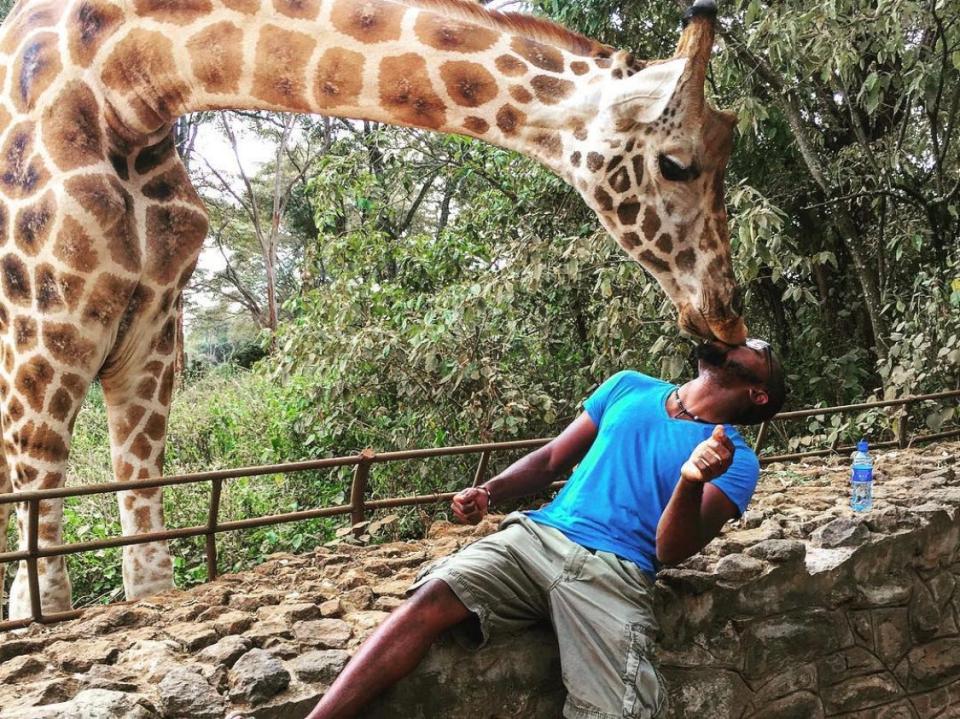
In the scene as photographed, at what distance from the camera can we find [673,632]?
2.84 metres

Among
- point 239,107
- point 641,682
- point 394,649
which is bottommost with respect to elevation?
point 641,682

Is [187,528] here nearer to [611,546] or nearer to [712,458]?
[611,546]

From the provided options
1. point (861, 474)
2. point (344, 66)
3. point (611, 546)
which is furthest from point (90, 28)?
point (861, 474)

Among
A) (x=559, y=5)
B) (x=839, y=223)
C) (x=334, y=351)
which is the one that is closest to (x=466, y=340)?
(x=334, y=351)

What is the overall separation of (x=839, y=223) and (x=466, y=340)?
3.53 m

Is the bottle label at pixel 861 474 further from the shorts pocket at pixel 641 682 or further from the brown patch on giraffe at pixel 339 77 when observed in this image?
the brown patch on giraffe at pixel 339 77

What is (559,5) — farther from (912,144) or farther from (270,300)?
(270,300)

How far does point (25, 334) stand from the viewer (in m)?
3.04

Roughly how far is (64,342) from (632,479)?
6.36 feet

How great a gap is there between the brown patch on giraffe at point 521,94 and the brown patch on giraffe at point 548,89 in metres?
0.03

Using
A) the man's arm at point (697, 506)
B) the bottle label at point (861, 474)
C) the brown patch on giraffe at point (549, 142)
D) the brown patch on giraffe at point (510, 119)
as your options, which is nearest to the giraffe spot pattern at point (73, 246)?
the brown patch on giraffe at point (510, 119)

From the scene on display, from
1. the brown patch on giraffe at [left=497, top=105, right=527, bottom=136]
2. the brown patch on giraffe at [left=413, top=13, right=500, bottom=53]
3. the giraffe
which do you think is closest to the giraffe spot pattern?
the giraffe

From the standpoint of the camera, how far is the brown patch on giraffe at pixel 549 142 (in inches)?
124

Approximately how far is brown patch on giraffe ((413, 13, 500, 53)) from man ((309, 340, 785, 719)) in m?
1.33
